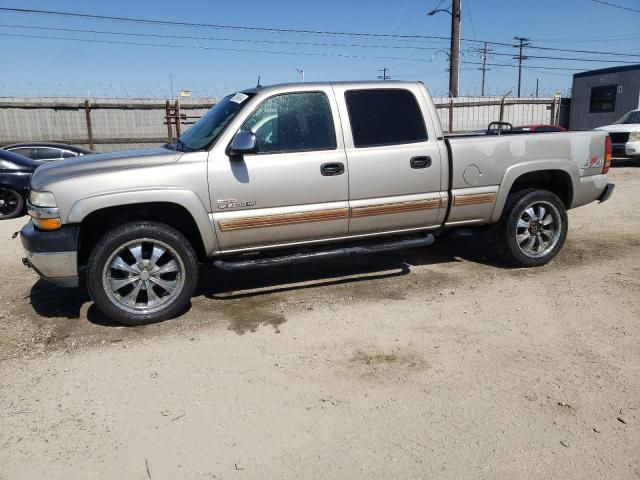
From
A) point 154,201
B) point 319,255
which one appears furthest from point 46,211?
point 319,255

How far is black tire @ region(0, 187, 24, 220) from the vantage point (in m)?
9.39

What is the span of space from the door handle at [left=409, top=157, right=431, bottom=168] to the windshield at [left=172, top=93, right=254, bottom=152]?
1567 millimetres

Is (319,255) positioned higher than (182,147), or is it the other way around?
(182,147)

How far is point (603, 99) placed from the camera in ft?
77.6

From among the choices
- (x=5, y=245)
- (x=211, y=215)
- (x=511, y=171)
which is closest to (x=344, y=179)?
(x=211, y=215)

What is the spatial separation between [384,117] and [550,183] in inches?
87.6

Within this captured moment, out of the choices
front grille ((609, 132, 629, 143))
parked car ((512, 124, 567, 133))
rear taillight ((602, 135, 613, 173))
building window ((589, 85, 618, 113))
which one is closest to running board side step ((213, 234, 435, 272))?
parked car ((512, 124, 567, 133))

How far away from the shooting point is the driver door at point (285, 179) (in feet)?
14.4

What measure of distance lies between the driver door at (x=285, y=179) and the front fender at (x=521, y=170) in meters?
1.68

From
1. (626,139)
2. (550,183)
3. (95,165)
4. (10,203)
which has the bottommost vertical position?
(10,203)

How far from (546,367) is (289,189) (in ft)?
7.81

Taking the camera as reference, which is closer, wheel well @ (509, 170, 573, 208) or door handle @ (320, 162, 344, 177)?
door handle @ (320, 162, 344, 177)

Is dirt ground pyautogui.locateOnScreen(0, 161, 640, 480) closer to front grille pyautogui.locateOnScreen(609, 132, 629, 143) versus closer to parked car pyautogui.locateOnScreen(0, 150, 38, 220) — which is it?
parked car pyautogui.locateOnScreen(0, 150, 38, 220)

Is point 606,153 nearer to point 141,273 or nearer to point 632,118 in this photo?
point 141,273
